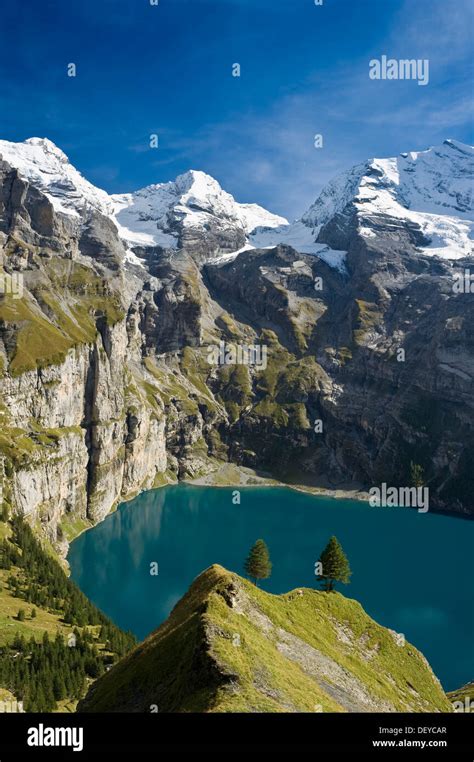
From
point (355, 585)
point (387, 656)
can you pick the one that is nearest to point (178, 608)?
point (387, 656)

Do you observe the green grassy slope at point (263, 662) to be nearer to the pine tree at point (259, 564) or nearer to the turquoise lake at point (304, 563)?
the pine tree at point (259, 564)

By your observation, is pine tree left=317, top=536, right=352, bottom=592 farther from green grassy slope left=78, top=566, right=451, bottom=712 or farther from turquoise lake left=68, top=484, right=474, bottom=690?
turquoise lake left=68, top=484, right=474, bottom=690

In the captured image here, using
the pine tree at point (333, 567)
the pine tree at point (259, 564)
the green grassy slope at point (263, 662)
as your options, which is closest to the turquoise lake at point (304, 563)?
the pine tree at point (259, 564)

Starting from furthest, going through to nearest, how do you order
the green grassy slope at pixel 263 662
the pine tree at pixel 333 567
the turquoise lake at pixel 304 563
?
the turquoise lake at pixel 304 563 < the pine tree at pixel 333 567 < the green grassy slope at pixel 263 662

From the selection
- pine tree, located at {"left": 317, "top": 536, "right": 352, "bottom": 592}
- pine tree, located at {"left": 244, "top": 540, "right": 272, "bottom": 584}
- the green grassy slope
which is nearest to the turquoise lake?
pine tree, located at {"left": 244, "top": 540, "right": 272, "bottom": 584}

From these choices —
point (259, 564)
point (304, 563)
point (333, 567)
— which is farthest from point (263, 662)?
point (304, 563)

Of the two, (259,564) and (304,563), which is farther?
(304,563)

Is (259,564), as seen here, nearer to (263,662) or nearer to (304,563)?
(263,662)
